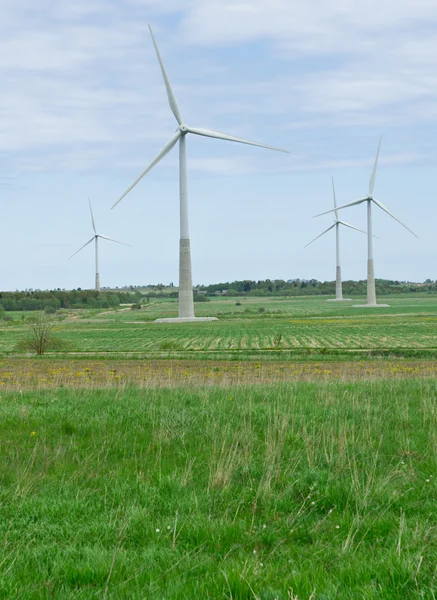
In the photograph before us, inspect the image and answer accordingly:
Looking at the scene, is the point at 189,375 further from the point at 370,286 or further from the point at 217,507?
the point at 370,286

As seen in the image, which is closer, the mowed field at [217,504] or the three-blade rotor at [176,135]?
the mowed field at [217,504]

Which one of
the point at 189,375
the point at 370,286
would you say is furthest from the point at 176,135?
the point at 370,286

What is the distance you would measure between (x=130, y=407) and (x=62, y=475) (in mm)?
4949

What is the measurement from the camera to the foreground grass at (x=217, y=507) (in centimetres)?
534

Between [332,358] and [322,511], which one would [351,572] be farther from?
[332,358]

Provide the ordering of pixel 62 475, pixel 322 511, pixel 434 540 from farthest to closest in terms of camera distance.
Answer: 1. pixel 62 475
2. pixel 322 511
3. pixel 434 540

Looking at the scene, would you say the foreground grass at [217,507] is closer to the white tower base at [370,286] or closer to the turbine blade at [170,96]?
the turbine blade at [170,96]

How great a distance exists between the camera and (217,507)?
7.14 meters

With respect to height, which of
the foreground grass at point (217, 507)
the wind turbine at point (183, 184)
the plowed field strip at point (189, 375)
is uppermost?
the wind turbine at point (183, 184)

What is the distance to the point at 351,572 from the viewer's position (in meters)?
5.39

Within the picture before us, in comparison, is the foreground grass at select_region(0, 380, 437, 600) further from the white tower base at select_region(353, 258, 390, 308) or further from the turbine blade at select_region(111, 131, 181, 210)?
the white tower base at select_region(353, 258, 390, 308)

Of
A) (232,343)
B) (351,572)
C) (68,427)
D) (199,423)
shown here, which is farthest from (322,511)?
(232,343)

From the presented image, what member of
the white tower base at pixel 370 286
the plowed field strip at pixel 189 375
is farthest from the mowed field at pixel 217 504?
the white tower base at pixel 370 286

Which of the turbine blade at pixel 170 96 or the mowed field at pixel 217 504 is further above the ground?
the turbine blade at pixel 170 96
